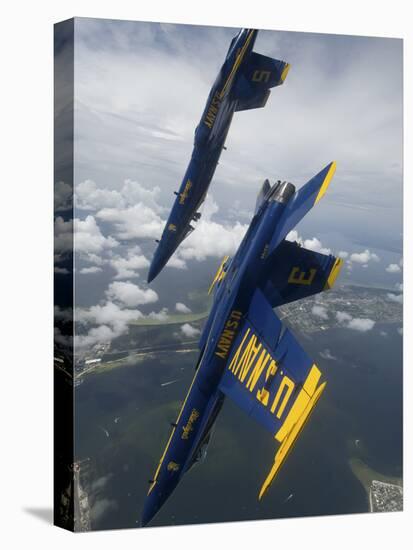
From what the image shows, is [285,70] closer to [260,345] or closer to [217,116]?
[217,116]

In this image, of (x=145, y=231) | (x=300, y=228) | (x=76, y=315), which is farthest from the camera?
(x=300, y=228)

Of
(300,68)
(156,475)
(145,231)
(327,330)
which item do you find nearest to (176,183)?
(145,231)

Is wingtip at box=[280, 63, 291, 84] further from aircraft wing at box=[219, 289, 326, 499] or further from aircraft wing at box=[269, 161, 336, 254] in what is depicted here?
aircraft wing at box=[219, 289, 326, 499]

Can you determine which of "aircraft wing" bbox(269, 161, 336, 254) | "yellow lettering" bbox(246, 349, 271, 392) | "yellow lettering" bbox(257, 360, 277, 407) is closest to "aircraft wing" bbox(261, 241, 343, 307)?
"aircraft wing" bbox(269, 161, 336, 254)

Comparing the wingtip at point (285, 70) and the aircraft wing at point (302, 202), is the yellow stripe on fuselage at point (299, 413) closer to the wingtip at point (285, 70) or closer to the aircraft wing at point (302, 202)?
the aircraft wing at point (302, 202)

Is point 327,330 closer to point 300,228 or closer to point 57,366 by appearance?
point 300,228

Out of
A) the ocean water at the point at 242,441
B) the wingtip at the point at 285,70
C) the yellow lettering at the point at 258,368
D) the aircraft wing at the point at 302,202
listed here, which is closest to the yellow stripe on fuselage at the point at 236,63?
the wingtip at the point at 285,70
